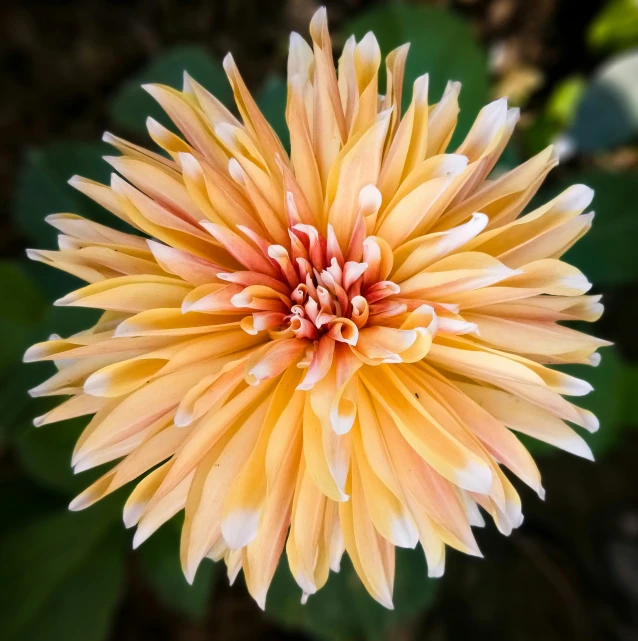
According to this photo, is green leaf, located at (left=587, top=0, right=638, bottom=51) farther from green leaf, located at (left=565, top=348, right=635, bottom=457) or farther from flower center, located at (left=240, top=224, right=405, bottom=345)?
flower center, located at (left=240, top=224, right=405, bottom=345)

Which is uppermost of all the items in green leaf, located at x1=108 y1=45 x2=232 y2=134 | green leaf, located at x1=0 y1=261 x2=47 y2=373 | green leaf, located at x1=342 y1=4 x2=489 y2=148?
green leaf, located at x1=108 y1=45 x2=232 y2=134

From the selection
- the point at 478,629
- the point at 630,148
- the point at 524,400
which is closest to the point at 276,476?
the point at 524,400

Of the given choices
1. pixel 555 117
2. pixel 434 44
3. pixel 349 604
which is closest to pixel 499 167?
pixel 434 44

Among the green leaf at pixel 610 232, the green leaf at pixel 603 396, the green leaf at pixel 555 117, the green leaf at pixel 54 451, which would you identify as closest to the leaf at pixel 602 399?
the green leaf at pixel 603 396

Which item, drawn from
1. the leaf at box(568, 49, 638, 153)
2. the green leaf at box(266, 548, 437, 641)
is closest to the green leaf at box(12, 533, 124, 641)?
the green leaf at box(266, 548, 437, 641)

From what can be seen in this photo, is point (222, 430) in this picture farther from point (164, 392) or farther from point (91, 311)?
point (91, 311)

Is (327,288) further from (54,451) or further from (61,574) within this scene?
(61,574)

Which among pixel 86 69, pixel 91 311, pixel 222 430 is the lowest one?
pixel 222 430
